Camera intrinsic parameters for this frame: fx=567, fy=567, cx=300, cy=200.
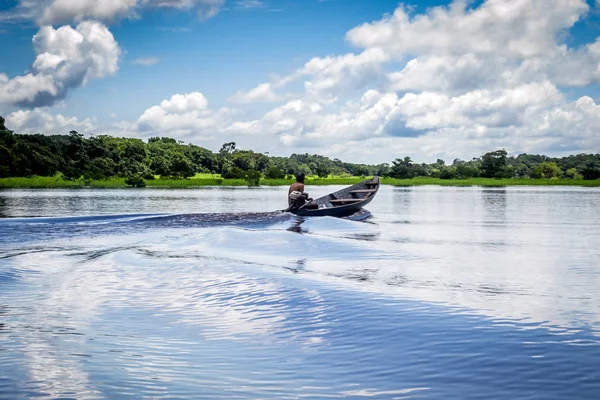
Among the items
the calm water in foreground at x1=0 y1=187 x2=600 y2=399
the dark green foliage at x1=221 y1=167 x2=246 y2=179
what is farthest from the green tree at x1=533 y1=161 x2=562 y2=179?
the calm water in foreground at x1=0 y1=187 x2=600 y2=399

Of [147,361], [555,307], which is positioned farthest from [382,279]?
[147,361]

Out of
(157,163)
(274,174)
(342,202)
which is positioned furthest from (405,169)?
(342,202)

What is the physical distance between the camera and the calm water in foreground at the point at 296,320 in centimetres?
707

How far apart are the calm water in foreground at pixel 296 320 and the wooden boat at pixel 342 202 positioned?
788cm

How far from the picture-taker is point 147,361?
7715mm

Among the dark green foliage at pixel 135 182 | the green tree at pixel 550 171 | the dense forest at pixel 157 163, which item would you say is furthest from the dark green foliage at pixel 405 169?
the dark green foliage at pixel 135 182

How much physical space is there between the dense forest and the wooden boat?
59.7 m

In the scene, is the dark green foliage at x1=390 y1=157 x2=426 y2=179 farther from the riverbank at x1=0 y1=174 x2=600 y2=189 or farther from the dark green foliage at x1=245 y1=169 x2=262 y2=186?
the dark green foliage at x1=245 y1=169 x2=262 y2=186

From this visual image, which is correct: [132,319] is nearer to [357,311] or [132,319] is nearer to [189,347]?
[189,347]

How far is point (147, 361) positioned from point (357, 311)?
165 inches

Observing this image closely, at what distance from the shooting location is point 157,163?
4205 inches

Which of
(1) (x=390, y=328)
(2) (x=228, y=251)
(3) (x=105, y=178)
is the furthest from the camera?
(3) (x=105, y=178)

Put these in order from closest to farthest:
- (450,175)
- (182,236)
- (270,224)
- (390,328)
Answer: (390,328) < (182,236) < (270,224) < (450,175)

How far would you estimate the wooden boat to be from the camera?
28.4 m
